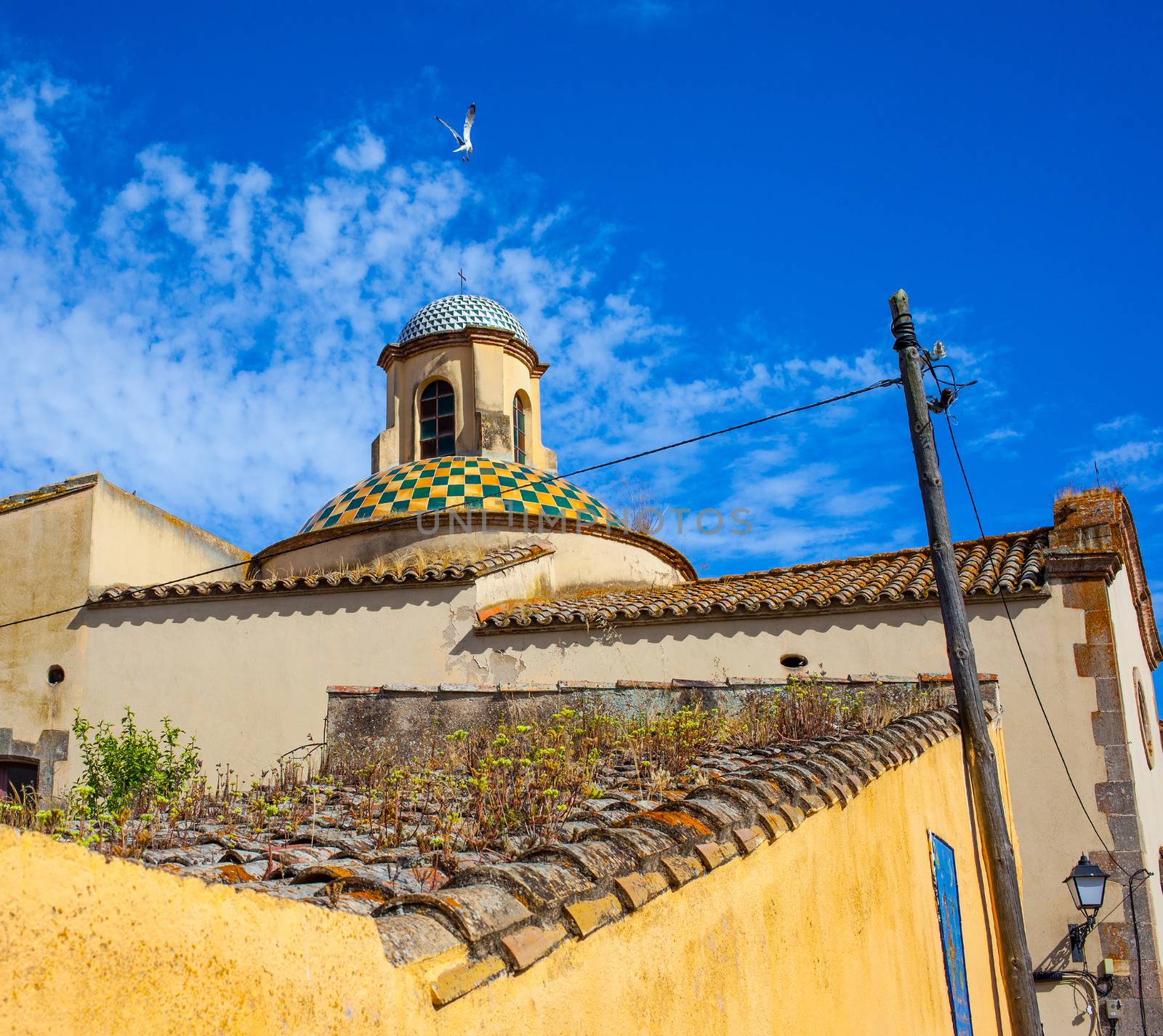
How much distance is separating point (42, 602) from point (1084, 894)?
12.4m

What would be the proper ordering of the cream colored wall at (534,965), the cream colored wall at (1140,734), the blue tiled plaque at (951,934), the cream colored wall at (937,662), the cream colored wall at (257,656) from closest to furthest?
the cream colored wall at (534,965) < the blue tiled plaque at (951,934) < the cream colored wall at (937,662) < the cream colored wall at (1140,734) < the cream colored wall at (257,656)

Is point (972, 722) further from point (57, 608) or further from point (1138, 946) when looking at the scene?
point (57, 608)

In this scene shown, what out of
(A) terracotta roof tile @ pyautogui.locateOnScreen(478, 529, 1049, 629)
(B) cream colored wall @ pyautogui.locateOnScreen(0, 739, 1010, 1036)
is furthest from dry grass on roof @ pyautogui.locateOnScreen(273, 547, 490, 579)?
(B) cream colored wall @ pyautogui.locateOnScreen(0, 739, 1010, 1036)

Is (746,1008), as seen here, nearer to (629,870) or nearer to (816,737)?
(629,870)

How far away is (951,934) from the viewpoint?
22.2 feet

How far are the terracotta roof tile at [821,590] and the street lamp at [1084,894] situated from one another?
2899 mm

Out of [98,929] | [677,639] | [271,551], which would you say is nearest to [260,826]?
A: [98,929]

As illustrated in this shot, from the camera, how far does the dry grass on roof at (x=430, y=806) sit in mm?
3846

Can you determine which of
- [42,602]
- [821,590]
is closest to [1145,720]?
[821,590]

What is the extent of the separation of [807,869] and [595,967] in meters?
1.88

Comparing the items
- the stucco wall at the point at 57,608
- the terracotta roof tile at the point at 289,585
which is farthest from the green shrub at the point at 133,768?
the terracotta roof tile at the point at 289,585

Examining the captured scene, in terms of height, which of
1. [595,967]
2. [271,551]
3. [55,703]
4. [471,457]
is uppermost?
[471,457]

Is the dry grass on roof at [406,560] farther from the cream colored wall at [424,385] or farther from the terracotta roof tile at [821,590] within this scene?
the cream colored wall at [424,385]

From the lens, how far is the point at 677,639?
43.4 feet
